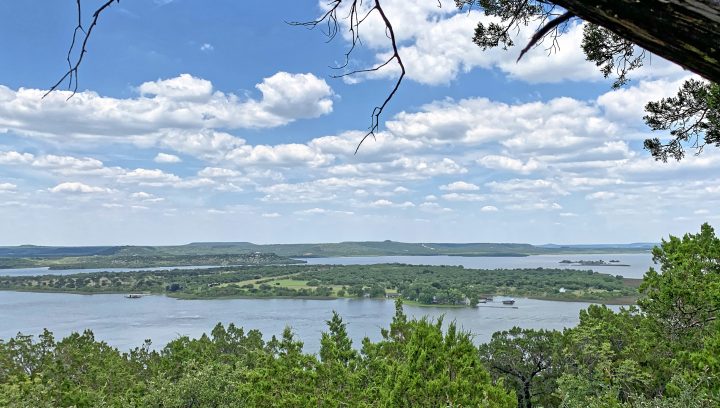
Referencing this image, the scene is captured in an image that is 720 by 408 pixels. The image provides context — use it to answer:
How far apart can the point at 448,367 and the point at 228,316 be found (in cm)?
8344

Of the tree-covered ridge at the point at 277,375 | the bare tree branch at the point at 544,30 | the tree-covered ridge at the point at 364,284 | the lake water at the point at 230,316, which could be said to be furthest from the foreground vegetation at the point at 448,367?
the tree-covered ridge at the point at 364,284

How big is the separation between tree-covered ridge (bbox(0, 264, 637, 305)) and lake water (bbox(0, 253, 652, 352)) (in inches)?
320

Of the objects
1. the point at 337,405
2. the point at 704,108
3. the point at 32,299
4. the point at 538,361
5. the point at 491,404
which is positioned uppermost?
the point at 704,108

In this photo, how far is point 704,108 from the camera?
24.8 ft

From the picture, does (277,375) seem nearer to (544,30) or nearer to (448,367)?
(448,367)

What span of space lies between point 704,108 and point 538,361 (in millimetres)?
27337

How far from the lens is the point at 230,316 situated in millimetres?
89125

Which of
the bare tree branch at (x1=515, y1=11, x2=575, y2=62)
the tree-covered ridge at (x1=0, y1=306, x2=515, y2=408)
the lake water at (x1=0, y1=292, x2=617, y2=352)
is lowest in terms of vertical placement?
the lake water at (x1=0, y1=292, x2=617, y2=352)

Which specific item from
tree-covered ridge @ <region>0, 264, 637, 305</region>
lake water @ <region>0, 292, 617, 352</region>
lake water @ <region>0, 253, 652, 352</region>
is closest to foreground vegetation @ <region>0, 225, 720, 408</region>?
lake water @ <region>0, 253, 652, 352</region>

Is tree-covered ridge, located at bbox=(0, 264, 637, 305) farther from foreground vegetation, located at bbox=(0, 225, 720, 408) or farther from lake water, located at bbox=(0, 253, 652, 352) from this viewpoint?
foreground vegetation, located at bbox=(0, 225, 720, 408)

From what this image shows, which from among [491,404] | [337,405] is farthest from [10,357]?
[491,404]

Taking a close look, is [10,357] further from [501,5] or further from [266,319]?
[266,319]

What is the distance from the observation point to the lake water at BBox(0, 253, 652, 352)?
2660 inches

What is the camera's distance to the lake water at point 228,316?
67.6 metres
